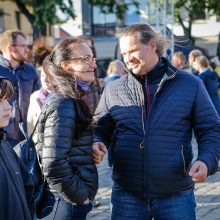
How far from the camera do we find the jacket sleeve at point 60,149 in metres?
2.76

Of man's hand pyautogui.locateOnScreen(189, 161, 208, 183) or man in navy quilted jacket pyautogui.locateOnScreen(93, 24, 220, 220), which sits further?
man in navy quilted jacket pyautogui.locateOnScreen(93, 24, 220, 220)

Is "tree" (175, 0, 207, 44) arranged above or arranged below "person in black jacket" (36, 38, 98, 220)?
below

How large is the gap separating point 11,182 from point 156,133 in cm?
89

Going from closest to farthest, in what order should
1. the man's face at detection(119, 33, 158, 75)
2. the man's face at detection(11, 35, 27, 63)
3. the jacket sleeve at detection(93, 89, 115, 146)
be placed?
the man's face at detection(119, 33, 158, 75)
the jacket sleeve at detection(93, 89, 115, 146)
the man's face at detection(11, 35, 27, 63)

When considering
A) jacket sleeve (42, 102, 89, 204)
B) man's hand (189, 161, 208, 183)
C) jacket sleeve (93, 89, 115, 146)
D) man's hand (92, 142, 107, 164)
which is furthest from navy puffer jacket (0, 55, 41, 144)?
man's hand (189, 161, 208, 183)

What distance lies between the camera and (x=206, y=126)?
307cm

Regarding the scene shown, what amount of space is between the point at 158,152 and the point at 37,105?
7.35ft

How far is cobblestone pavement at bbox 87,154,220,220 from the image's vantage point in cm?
551

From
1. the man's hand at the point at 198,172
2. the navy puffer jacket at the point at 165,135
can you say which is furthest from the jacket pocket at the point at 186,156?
the man's hand at the point at 198,172

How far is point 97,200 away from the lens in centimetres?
609

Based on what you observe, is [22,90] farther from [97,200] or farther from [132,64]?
[132,64]

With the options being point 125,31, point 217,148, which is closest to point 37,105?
point 125,31

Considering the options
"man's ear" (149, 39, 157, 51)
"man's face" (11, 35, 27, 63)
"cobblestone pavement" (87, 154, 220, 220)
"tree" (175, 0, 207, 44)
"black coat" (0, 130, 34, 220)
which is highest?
"man's ear" (149, 39, 157, 51)

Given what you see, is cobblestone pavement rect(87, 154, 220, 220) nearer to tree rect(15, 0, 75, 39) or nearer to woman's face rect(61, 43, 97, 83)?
woman's face rect(61, 43, 97, 83)
